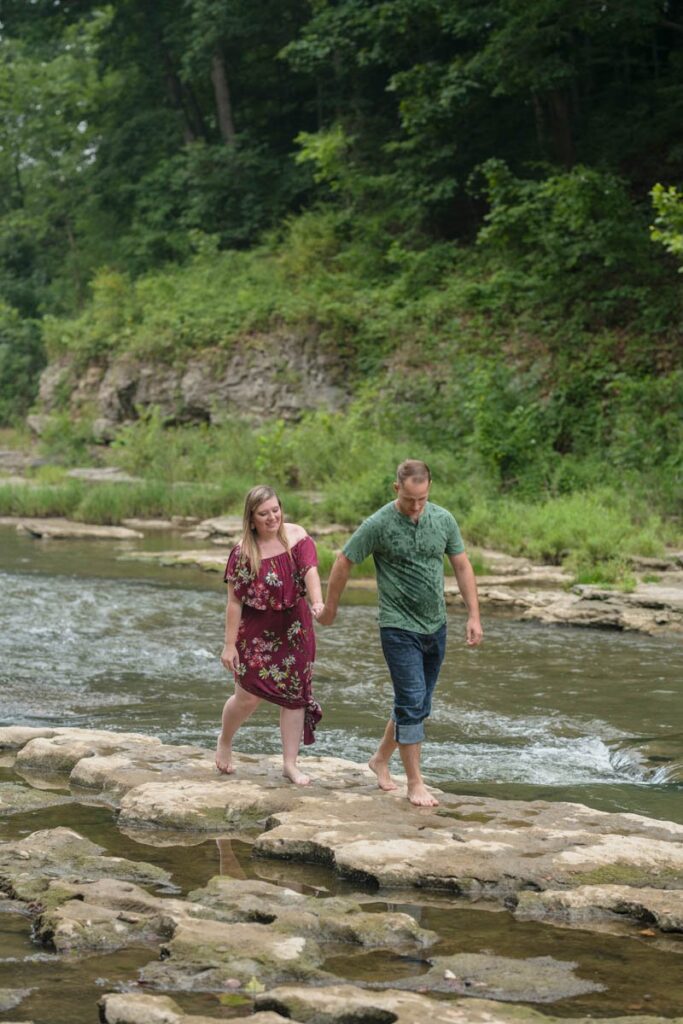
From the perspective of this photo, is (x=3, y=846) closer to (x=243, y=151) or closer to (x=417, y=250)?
(x=417, y=250)

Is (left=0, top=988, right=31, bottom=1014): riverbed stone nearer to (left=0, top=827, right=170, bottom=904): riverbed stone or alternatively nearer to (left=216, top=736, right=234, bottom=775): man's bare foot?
(left=0, top=827, right=170, bottom=904): riverbed stone

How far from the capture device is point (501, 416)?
20.2 meters

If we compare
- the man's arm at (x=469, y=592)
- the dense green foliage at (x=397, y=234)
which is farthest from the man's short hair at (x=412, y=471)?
the dense green foliage at (x=397, y=234)

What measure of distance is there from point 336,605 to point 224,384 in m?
22.4

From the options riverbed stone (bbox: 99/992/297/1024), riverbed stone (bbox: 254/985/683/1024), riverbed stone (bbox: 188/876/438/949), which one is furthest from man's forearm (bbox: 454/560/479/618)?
riverbed stone (bbox: 99/992/297/1024)

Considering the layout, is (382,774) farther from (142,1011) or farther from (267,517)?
(142,1011)

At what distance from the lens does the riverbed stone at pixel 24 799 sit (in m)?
6.68

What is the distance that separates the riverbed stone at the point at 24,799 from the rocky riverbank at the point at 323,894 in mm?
15

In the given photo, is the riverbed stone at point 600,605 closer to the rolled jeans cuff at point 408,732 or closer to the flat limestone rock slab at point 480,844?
the flat limestone rock slab at point 480,844

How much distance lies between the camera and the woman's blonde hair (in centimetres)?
678

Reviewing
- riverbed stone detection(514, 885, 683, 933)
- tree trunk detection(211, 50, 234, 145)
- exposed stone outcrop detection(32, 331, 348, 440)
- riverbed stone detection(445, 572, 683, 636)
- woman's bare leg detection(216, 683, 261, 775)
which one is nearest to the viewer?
riverbed stone detection(514, 885, 683, 933)

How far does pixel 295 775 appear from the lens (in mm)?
6922

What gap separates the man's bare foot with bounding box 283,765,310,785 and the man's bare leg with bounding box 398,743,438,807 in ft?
2.12

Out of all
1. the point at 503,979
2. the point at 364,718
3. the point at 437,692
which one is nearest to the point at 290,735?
the point at 364,718
